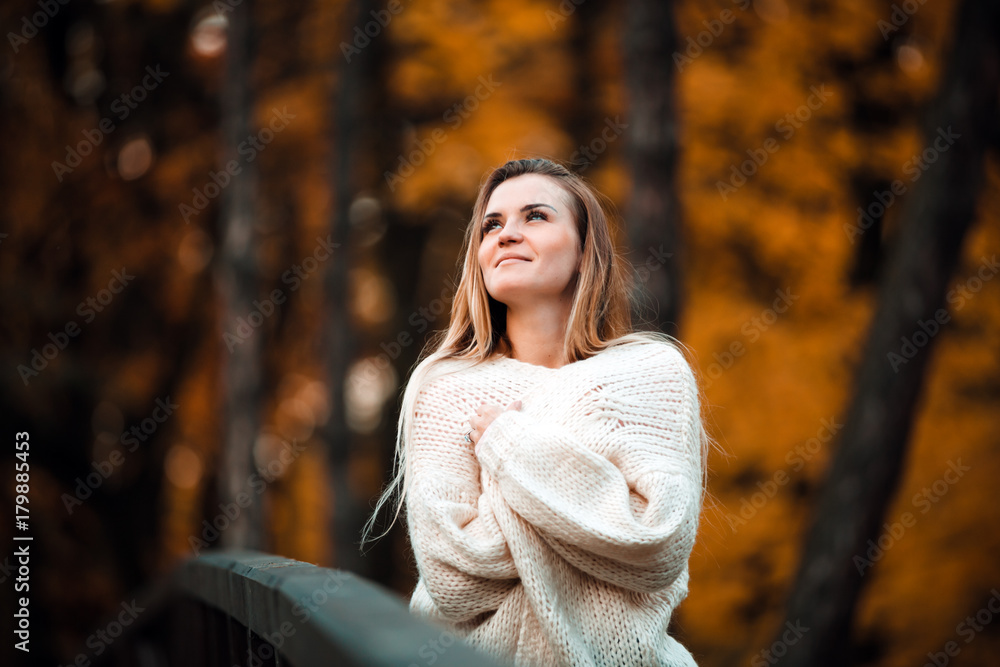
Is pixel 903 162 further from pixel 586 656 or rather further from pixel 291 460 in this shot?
pixel 291 460

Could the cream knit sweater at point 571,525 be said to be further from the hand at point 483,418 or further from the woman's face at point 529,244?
the woman's face at point 529,244

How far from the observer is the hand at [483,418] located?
8.27ft

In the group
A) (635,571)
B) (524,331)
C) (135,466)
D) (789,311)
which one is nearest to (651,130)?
(524,331)

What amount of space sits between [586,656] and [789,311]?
8.07 m
